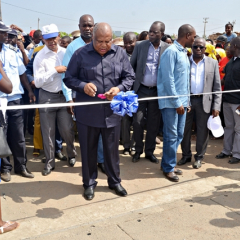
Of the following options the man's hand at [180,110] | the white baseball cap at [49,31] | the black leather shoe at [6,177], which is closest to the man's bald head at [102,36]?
the white baseball cap at [49,31]

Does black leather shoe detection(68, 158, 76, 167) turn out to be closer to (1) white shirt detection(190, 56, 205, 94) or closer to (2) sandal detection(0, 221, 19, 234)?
(2) sandal detection(0, 221, 19, 234)

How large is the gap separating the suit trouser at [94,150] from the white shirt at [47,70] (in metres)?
1.08

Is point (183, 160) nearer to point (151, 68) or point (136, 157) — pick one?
point (136, 157)

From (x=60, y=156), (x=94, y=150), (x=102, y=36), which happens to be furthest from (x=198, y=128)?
(x=102, y=36)

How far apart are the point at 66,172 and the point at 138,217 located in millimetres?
1844

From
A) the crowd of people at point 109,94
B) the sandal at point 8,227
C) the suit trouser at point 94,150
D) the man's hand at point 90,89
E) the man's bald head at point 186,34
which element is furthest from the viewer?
the man's bald head at point 186,34

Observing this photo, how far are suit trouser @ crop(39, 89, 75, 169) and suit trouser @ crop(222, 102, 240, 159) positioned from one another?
9.55 feet

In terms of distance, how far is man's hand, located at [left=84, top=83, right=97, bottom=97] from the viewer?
12.5ft

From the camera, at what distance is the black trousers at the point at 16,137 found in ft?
15.7

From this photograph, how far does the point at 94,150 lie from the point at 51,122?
1.16 metres

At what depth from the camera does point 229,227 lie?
11.6 ft

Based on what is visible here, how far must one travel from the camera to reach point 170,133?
4.89 m

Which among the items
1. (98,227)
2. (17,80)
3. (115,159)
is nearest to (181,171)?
(115,159)

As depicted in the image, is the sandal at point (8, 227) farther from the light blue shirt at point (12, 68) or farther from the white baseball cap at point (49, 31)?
the white baseball cap at point (49, 31)
